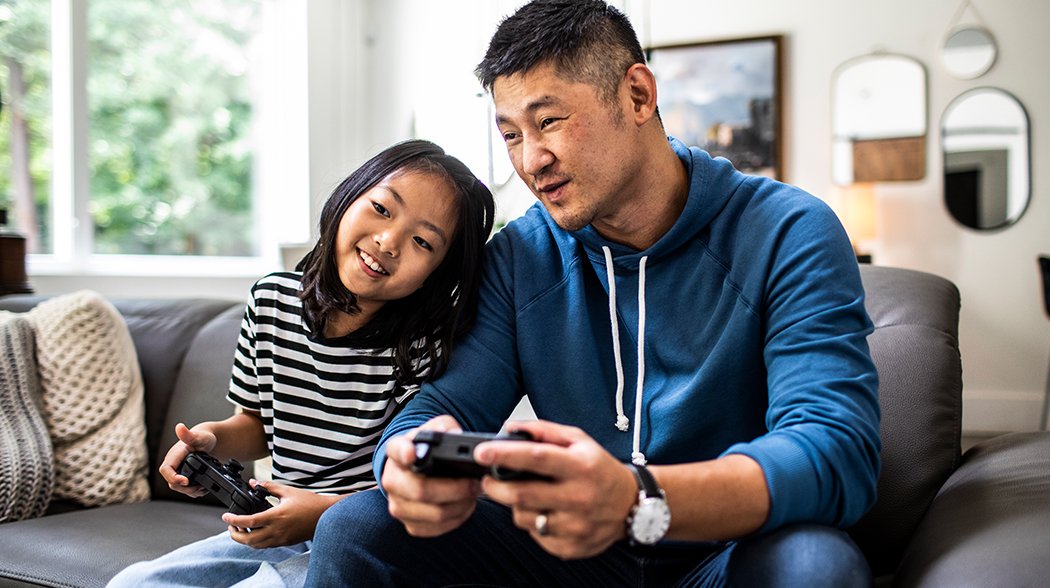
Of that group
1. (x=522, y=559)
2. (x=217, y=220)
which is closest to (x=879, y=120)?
(x=217, y=220)

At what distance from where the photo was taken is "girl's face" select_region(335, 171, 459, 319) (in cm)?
138

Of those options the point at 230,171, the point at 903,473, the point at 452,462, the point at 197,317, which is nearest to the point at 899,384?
the point at 903,473

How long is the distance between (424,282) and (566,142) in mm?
368

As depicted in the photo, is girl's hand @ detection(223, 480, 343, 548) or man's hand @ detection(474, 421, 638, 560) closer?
man's hand @ detection(474, 421, 638, 560)

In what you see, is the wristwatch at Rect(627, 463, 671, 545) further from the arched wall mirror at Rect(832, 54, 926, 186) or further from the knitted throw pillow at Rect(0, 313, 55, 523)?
the arched wall mirror at Rect(832, 54, 926, 186)

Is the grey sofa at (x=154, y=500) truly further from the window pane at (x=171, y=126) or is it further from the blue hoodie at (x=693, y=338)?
the window pane at (x=171, y=126)

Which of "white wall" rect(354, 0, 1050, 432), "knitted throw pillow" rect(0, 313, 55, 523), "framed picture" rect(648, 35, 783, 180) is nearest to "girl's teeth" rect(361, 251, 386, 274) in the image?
"knitted throw pillow" rect(0, 313, 55, 523)

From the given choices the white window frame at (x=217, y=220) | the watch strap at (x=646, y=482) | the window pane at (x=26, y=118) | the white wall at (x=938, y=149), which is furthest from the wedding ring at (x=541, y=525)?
the white wall at (x=938, y=149)

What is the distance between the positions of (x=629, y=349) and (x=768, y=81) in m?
3.84

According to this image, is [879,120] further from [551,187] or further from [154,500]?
[154,500]

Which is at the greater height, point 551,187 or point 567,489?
point 551,187

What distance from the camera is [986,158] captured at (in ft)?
14.6

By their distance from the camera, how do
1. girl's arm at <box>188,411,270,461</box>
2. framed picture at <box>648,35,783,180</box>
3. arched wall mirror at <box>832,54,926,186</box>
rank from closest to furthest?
girl's arm at <box>188,411,270,461</box> < arched wall mirror at <box>832,54,926,186</box> < framed picture at <box>648,35,783,180</box>

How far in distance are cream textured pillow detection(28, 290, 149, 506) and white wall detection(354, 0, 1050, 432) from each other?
12.2 feet
